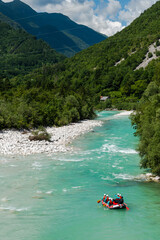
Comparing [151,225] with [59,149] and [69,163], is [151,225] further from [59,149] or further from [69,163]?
[59,149]

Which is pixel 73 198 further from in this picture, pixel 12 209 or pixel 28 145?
pixel 28 145

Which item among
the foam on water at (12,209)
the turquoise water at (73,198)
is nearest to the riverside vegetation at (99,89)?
the turquoise water at (73,198)

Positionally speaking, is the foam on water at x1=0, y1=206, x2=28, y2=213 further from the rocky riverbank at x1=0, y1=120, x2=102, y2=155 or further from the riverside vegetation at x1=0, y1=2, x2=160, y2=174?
the rocky riverbank at x1=0, y1=120, x2=102, y2=155

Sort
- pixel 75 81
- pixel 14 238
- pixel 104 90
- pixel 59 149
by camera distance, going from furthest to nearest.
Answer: pixel 75 81 < pixel 104 90 < pixel 59 149 < pixel 14 238

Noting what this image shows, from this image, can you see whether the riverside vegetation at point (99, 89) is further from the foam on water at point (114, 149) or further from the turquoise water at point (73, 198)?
the turquoise water at point (73, 198)

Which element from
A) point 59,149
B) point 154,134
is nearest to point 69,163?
point 59,149

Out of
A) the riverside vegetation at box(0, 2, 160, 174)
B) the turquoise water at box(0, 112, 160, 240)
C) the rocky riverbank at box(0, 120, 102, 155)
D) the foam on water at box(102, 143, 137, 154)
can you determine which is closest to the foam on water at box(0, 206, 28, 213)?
the turquoise water at box(0, 112, 160, 240)

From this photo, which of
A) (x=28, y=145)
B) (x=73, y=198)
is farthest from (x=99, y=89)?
(x=73, y=198)
